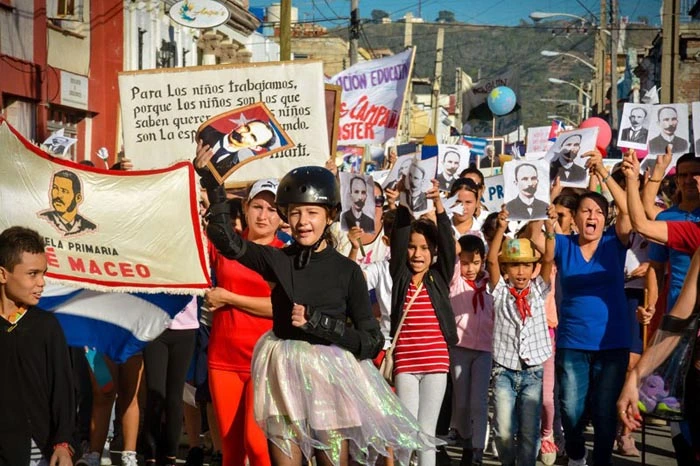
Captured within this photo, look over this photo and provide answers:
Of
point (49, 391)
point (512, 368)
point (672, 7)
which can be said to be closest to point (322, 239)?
point (49, 391)

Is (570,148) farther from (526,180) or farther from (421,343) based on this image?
(421,343)

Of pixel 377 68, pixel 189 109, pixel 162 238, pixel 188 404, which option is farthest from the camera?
pixel 377 68

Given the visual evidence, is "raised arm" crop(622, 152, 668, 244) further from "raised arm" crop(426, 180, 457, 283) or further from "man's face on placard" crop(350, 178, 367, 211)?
"man's face on placard" crop(350, 178, 367, 211)

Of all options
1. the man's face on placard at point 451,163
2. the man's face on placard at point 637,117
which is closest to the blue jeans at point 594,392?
the man's face on placard at point 637,117

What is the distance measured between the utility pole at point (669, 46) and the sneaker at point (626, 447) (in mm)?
10527

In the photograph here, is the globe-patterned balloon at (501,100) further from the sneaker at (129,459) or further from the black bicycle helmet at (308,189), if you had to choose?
the black bicycle helmet at (308,189)

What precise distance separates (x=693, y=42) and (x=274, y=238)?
2922cm

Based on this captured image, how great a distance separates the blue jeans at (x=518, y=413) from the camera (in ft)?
29.1

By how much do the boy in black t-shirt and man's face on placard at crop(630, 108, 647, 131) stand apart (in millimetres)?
8757

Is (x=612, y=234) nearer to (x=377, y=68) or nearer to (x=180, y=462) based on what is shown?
(x=180, y=462)

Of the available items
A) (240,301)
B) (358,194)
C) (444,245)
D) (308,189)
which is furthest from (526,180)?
(308,189)

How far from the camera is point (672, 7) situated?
20.6m

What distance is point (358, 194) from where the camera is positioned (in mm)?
10297

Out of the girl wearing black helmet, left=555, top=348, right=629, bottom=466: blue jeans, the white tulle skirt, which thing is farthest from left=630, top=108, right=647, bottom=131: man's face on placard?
the white tulle skirt
